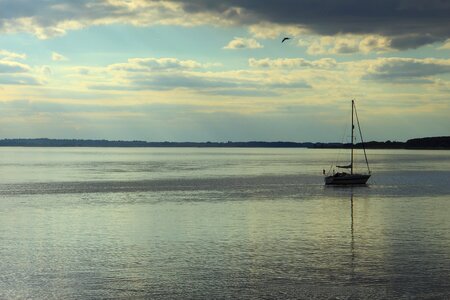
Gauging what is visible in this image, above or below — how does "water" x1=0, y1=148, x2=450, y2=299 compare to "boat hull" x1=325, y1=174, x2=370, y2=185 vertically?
below

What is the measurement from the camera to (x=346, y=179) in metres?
102

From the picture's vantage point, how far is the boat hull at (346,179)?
330ft

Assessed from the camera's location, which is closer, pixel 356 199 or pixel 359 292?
pixel 359 292

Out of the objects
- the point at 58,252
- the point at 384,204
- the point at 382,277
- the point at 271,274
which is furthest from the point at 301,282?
the point at 384,204

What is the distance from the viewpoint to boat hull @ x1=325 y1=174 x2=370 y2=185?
101m

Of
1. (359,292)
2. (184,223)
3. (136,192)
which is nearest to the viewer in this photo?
(359,292)

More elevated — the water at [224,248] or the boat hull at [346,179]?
the boat hull at [346,179]

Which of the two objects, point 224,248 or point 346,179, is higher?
point 346,179

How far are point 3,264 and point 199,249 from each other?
463 inches

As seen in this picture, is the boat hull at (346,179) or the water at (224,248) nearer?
the water at (224,248)

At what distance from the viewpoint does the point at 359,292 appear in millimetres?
27094

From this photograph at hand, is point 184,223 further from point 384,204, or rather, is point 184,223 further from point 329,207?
point 384,204

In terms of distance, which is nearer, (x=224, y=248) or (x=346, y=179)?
(x=224, y=248)

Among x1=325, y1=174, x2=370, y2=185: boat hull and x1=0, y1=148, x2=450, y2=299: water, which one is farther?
x1=325, y1=174, x2=370, y2=185: boat hull
